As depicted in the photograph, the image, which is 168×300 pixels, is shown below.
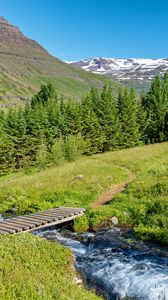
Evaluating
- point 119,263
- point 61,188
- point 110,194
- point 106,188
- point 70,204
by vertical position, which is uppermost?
point 106,188

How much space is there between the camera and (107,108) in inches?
3061

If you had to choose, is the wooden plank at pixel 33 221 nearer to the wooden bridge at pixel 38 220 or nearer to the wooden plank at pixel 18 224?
the wooden bridge at pixel 38 220

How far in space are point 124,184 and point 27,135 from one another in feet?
144

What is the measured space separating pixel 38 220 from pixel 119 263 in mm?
6830

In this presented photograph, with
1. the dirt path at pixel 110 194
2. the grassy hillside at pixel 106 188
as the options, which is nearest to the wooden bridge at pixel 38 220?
the grassy hillside at pixel 106 188

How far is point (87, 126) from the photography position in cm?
7631

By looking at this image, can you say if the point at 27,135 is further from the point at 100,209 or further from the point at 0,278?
the point at 0,278

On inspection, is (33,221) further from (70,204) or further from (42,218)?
(70,204)

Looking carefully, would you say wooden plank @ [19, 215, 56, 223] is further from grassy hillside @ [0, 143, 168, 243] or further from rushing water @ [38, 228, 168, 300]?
grassy hillside @ [0, 143, 168, 243]

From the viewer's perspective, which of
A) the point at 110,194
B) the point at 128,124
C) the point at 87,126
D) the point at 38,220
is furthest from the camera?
the point at 128,124

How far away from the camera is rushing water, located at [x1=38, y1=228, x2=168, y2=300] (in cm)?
1549

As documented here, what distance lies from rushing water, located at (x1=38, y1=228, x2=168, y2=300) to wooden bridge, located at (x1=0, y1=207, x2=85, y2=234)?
3.90ft

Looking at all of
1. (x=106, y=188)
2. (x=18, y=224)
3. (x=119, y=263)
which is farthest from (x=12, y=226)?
(x=106, y=188)

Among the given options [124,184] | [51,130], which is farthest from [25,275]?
[51,130]
